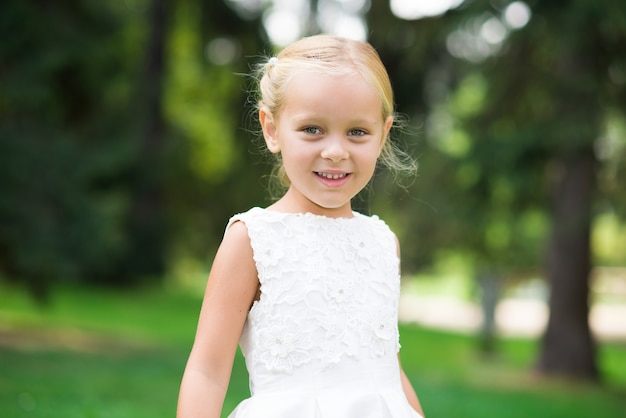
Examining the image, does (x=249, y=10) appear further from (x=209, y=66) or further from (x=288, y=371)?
(x=288, y=371)

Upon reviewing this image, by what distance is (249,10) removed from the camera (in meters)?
18.8

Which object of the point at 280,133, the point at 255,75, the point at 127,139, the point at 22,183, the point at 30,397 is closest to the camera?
the point at 280,133

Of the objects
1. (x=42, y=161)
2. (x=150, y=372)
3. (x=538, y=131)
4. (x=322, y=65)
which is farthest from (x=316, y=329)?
(x=42, y=161)

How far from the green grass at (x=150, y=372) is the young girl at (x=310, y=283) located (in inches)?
171

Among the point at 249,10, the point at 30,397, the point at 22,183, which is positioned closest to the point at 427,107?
the point at 249,10

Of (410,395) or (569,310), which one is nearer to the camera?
(410,395)

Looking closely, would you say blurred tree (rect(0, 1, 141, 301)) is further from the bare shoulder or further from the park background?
the bare shoulder

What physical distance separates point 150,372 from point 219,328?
7.73 meters

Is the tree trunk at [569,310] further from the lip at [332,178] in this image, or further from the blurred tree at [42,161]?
the lip at [332,178]

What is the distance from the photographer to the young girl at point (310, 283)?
1.96 meters

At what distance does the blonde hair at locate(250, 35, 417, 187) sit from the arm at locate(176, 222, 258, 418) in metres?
0.38

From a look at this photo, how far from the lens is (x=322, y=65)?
6.68ft

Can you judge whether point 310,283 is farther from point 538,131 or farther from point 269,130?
point 538,131

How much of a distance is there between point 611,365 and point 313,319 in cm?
1375
